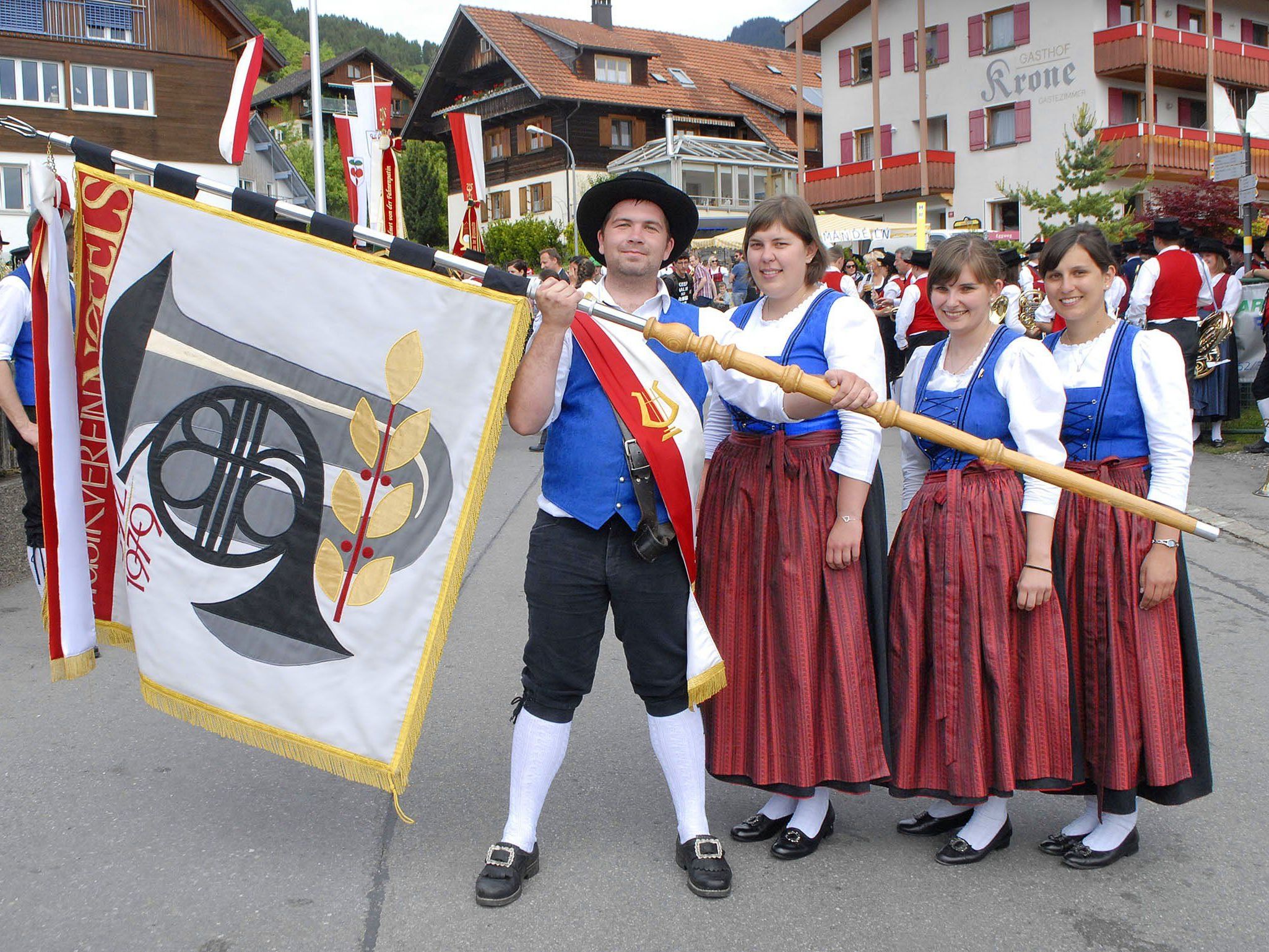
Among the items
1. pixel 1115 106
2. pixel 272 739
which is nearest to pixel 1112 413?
pixel 272 739

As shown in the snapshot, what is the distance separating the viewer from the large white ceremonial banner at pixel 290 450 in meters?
2.91

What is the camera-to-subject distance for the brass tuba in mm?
9398

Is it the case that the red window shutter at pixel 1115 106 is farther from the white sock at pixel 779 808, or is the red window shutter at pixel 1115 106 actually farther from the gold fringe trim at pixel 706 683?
Result: the gold fringe trim at pixel 706 683

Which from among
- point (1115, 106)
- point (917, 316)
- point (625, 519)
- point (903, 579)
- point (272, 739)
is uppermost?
point (1115, 106)

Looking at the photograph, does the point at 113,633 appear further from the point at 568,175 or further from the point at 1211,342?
the point at 568,175

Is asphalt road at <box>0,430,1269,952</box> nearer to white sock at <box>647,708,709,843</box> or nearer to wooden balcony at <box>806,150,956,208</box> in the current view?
white sock at <box>647,708,709,843</box>

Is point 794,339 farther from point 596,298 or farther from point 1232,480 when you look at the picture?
point 1232,480

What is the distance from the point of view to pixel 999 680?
119 inches

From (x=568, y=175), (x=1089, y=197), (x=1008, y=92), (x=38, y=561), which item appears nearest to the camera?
(x=38, y=561)

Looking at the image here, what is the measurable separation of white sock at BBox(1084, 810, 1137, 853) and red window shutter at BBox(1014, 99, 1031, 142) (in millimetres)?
35081

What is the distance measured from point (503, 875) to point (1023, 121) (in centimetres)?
3590

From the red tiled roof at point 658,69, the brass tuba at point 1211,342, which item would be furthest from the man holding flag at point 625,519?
the red tiled roof at point 658,69

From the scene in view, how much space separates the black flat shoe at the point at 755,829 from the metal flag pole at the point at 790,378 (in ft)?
4.01

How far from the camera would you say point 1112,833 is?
10.3 feet
